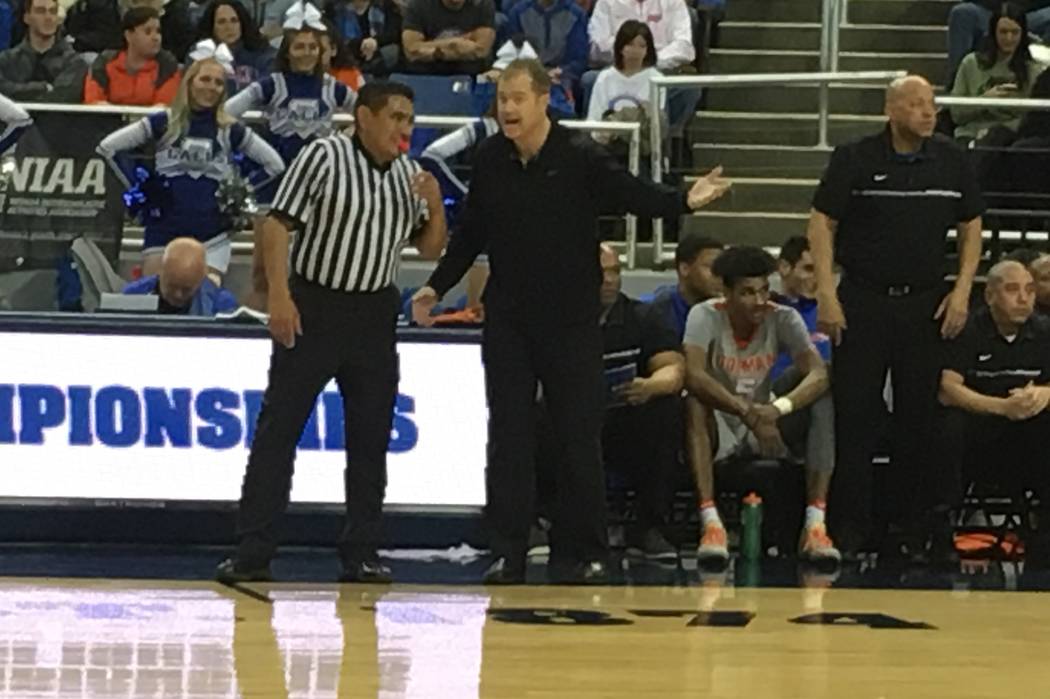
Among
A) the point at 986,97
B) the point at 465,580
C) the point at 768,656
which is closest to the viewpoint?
the point at 768,656

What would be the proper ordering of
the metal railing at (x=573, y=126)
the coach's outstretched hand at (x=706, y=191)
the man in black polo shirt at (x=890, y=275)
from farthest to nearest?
the metal railing at (x=573, y=126) < the man in black polo shirt at (x=890, y=275) < the coach's outstretched hand at (x=706, y=191)

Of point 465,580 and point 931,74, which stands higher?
point 931,74

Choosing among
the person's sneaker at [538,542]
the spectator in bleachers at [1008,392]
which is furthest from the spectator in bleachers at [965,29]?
the person's sneaker at [538,542]

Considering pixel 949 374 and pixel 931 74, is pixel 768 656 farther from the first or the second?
pixel 931 74

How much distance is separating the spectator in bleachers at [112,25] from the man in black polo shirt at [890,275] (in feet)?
18.9

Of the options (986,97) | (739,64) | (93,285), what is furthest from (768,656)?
(739,64)

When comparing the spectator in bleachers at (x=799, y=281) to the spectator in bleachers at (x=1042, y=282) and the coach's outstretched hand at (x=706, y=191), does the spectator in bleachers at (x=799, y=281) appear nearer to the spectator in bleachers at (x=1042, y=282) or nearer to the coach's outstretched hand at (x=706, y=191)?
the spectator in bleachers at (x=1042, y=282)

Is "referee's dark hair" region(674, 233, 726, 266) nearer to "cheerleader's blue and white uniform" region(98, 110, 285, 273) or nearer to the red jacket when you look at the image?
"cheerleader's blue and white uniform" region(98, 110, 285, 273)

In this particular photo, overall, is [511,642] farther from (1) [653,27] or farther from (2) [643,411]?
(1) [653,27]

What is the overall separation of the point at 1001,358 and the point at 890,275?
2.83ft

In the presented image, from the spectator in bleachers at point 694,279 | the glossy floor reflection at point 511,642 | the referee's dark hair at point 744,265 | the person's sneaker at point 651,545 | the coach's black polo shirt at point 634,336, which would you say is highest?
the referee's dark hair at point 744,265

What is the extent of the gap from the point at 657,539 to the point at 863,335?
1286 millimetres

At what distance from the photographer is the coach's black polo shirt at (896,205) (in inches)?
415

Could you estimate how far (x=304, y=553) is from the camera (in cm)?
1045
